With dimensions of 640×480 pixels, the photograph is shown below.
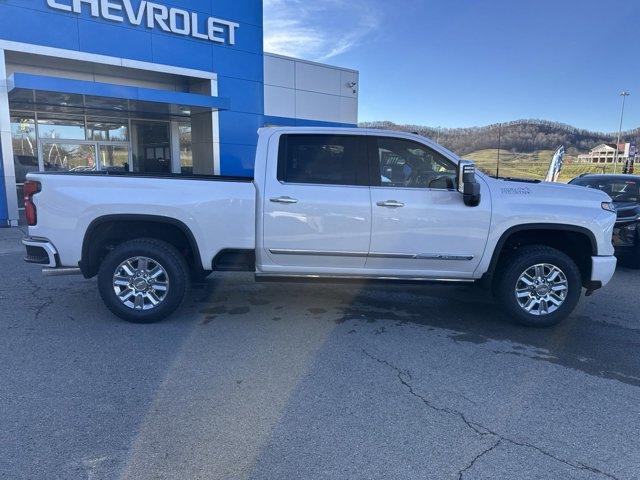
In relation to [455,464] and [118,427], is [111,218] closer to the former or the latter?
[118,427]

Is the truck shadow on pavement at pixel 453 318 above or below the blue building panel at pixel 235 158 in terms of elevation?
below

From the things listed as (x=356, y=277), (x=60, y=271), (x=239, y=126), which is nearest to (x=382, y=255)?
(x=356, y=277)

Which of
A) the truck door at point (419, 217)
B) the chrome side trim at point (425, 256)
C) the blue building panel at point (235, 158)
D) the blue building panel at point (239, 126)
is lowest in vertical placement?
the chrome side trim at point (425, 256)

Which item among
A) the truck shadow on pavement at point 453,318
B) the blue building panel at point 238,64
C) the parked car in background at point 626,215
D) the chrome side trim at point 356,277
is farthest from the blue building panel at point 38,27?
the parked car in background at point 626,215

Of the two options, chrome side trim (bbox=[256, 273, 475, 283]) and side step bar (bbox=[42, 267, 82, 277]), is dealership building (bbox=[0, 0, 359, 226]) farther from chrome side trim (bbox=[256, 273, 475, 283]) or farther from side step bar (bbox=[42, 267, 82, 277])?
chrome side trim (bbox=[256, 273, 475, 283])

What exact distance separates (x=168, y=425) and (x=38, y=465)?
74cm

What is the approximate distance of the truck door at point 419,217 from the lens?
4.98m

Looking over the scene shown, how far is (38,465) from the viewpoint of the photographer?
2729 millimetres

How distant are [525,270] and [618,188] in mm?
5651

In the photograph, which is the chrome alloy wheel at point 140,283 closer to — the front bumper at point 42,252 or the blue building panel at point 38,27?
the front bumper at point 42,252

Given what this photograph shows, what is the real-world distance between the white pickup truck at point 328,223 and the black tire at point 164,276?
1cm

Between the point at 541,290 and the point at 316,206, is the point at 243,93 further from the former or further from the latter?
the point at 541,290

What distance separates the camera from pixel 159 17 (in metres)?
14.1

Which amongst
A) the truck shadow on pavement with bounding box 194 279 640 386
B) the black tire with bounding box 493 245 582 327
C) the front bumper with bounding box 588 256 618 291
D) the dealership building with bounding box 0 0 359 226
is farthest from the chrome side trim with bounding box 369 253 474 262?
the dealership building with bounding box 0 0 359 226
